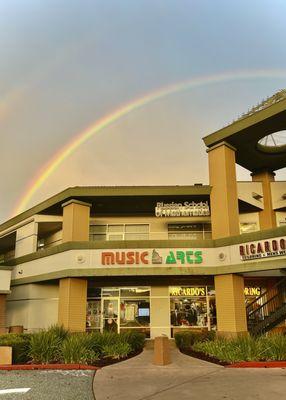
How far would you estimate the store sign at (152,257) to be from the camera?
22750 millimetres

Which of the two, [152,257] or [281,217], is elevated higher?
[281,217]

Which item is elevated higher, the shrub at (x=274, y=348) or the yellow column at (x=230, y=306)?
the yellow column at (x=230, y=306)

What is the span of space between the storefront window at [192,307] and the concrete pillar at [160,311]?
1.06ft

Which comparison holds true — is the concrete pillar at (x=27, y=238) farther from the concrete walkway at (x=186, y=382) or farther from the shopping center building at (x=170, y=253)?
the concrete walkway at (x=186, y=382)

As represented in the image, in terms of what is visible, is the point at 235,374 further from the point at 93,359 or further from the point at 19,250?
the point at 19,250

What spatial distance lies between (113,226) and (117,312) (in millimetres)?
5704

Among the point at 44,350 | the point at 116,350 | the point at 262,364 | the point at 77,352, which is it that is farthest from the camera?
the point at 116,350

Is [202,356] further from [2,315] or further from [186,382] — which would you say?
[2,315]

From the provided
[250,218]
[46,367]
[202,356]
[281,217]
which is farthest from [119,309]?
[281,217]

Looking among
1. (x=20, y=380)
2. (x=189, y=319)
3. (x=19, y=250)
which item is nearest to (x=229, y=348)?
(x=20, y=380)

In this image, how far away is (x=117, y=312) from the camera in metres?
25.3

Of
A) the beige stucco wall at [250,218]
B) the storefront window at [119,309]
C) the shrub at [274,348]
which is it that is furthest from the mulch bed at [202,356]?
the beige stucco wall at [250,218]

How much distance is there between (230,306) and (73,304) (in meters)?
8.82

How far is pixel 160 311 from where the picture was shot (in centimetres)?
2517
